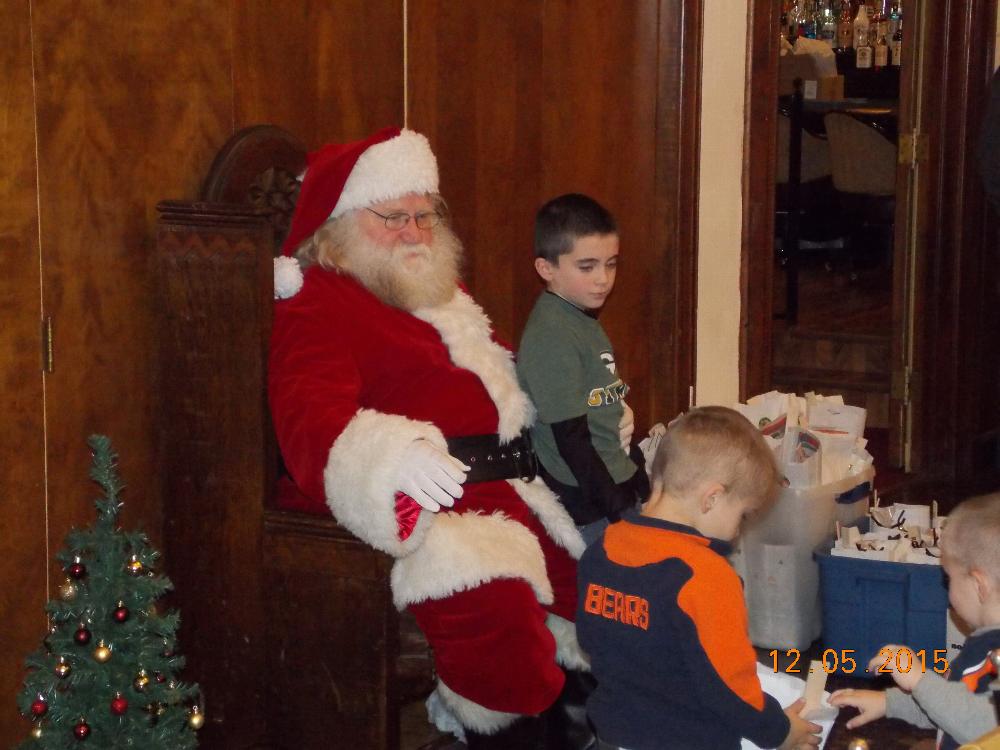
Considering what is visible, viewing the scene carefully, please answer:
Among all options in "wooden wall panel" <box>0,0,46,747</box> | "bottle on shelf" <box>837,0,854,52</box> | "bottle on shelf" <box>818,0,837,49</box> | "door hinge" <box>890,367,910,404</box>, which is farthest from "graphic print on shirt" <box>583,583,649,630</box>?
"bottle on shelf" <box>818,0,837,49</box>

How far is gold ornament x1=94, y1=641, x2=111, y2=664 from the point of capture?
221 centimetres

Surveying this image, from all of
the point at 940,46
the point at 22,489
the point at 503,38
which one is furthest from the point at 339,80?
the point at 940,46

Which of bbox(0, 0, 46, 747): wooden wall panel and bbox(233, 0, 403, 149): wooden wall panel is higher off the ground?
bbox(233, 0, 403, 149): wooden wall panel

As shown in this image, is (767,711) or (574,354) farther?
(574,354)

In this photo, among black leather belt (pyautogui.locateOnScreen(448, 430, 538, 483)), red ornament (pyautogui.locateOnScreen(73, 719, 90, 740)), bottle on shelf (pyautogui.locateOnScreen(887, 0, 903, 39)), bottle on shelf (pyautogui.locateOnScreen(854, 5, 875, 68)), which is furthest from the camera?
bottle on shelf (pyautogui.locateOnScreen(887, 0, 903, 39))

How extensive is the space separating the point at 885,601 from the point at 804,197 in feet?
17.8

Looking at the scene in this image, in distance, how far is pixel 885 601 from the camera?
126 inches

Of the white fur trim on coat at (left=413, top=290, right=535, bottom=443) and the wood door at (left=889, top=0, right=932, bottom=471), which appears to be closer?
the white fur trim on coat at (left=413, top=290, right=535, bottom=443)

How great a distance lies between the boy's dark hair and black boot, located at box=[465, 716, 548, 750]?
100 cm

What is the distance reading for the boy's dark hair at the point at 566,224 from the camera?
3.00m

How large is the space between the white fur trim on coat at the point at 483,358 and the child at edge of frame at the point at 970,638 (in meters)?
0.97

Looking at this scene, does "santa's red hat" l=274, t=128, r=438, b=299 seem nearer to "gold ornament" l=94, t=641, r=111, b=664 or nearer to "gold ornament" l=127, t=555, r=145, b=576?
"gold ornament" l=127, t=555, r=145, b=576

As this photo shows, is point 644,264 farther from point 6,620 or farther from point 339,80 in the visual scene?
point 6,620

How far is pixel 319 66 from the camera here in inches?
119
